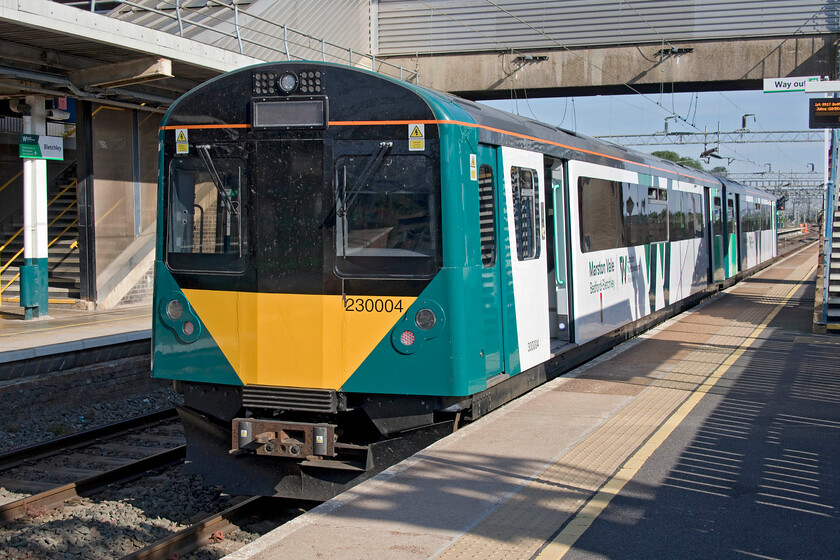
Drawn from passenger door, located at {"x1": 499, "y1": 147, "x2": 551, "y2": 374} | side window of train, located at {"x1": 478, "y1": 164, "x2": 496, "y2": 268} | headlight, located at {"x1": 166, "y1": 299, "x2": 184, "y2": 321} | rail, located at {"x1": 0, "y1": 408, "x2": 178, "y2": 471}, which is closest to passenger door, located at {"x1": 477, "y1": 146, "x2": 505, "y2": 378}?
side window of train, located at {"x1": 478, "y1": 164, "x2": 496, "y2": 268}

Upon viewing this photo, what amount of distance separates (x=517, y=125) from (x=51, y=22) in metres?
7.43

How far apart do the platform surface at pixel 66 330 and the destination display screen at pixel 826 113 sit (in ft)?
37.3

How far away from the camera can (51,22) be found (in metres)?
11.4

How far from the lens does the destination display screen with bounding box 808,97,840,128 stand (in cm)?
1405

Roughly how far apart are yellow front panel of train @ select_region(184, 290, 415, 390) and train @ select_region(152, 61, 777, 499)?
0.01 m

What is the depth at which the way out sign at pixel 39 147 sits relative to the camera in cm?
1420

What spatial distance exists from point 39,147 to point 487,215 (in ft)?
34.8

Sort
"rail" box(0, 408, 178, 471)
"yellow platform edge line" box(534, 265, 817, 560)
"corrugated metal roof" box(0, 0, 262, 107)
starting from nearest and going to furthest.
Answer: "yellow platform edge line" box(534, 265, 817, 560)
"rail" box(0, 408, 178, 471)
"corrugated metal roof" box(0, 0, 262, 107)

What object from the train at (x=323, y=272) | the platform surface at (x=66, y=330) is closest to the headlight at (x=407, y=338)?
the train at (x=323, y=272)

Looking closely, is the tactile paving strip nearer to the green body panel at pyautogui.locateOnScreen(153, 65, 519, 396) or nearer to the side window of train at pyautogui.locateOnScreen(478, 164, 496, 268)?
the green body panel at pyautogui.locateOnScreen(153, 65, 519, 396)

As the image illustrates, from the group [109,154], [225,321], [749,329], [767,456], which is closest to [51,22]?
[109,154]

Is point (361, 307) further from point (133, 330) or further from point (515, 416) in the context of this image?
point (133, 330)

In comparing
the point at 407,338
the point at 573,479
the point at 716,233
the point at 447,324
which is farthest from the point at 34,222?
the point at 716,233

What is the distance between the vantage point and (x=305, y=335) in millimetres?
6094
